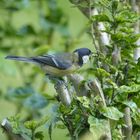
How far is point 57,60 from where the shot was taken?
64.8 inches

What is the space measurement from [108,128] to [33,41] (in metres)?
1.46

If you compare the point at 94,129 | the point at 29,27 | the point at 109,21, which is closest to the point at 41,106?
the point at 29,27

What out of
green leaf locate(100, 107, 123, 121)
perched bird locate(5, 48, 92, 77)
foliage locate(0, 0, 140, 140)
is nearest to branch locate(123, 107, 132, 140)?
foliage locate(0, 0, 140, 140)

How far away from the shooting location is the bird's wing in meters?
1.62

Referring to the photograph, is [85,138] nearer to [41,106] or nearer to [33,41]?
[41,106]

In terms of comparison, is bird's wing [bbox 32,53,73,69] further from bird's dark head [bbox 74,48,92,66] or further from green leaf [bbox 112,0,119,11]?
green leaf [bbox 112,0,119,11]

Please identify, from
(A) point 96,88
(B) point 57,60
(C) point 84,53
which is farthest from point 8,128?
(B) point 57,60

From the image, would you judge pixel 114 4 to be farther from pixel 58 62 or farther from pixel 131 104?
pixel 58 62

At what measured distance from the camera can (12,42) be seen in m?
2.30

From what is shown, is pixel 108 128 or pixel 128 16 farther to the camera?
pixel 128 16

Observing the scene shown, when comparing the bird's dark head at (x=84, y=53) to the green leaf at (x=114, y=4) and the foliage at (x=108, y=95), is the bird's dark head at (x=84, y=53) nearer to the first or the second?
the foliage at (x=108, y=95)

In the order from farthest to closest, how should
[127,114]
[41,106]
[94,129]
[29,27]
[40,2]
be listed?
[40,2] → [29,27] → [41,106] → [127,114] → [94,129]

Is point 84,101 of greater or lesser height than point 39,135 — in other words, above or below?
above

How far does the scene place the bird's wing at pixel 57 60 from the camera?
63.8 inches
